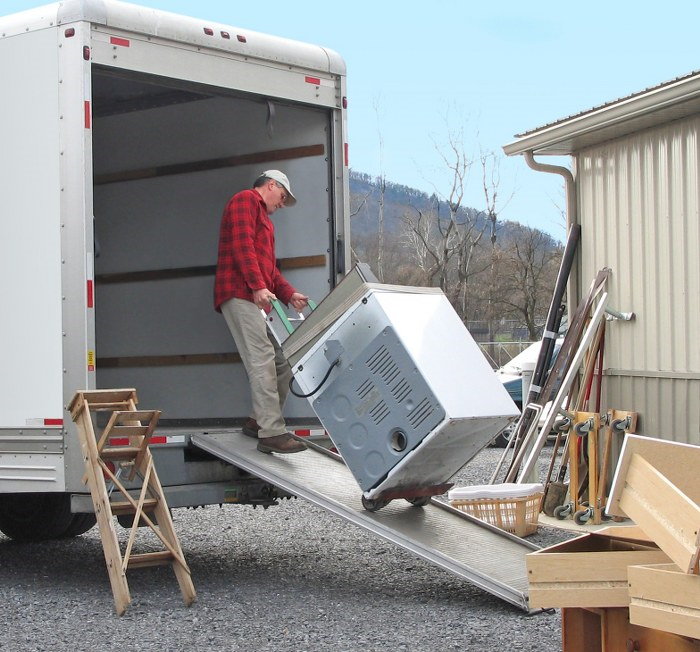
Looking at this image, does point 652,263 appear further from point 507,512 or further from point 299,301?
point 299,301

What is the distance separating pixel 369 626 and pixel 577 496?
4016mm

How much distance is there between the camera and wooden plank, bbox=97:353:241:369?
8.00 meters

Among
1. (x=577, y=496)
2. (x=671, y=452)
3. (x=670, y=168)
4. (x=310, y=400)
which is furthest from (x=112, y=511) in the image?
(x=670, y=168)

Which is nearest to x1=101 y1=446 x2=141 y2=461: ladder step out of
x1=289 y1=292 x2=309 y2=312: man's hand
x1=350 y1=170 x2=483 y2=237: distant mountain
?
x1=289 y1=292 x2=309 y2=312: man's hand

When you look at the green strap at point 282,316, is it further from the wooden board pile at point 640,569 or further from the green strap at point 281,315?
the wooden board pile at point 640,569

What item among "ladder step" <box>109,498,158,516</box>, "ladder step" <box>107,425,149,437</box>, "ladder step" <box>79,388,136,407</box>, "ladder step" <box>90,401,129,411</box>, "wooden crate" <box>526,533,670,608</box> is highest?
"ladder step" <box>79,388,136,407</box>

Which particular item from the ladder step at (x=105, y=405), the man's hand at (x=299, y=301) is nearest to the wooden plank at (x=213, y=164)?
the man's hand at (x=299, y=301)

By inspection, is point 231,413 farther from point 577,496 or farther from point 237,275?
point 577,496

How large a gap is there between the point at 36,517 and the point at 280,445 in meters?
2.25

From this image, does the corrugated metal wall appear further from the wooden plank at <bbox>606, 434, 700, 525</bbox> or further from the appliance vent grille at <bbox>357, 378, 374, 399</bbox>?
the wooden plank at <bbox>606, 434, 700, 525</bbox>

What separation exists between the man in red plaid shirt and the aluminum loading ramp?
19 centimetres

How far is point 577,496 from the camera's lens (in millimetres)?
9070

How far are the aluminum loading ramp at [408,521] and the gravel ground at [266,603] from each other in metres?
0.16

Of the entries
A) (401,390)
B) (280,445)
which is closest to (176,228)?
(280,445)
